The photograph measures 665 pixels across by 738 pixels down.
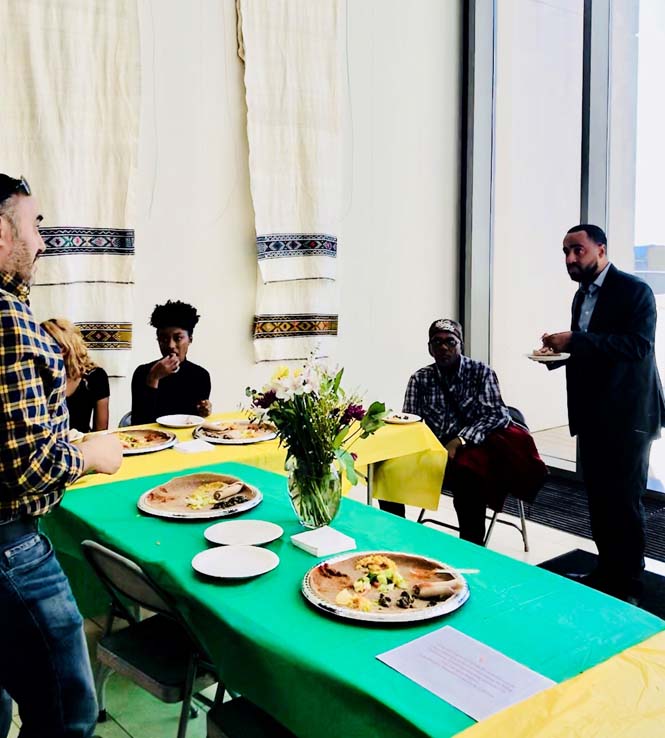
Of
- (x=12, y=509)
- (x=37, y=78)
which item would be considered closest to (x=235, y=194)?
(x=37, y=78)

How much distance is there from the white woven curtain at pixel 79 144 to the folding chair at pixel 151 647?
2.27 metres

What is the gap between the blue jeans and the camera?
4.71ft

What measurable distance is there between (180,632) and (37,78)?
2.97m

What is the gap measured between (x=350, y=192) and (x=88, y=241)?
1832 millimetres

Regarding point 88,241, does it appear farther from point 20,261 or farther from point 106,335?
point 20,261

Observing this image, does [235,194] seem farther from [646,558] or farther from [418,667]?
[418,667]

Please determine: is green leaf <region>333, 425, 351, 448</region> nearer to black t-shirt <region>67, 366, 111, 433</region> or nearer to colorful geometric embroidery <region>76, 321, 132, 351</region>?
black t-shirt <region>67, 366, 111, 433</region>

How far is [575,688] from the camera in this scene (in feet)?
4.08

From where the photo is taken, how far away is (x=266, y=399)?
1990 millimetres

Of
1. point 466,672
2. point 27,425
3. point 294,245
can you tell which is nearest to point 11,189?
point 27,425

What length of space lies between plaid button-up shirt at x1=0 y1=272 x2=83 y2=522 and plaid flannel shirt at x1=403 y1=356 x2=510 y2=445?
2412mm

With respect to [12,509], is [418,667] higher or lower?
lower

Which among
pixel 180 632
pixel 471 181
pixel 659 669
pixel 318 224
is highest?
pixel 471 181

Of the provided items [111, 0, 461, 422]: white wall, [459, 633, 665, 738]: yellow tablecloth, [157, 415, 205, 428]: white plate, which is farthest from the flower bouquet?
[111, 0, 461, 422]: white wall
